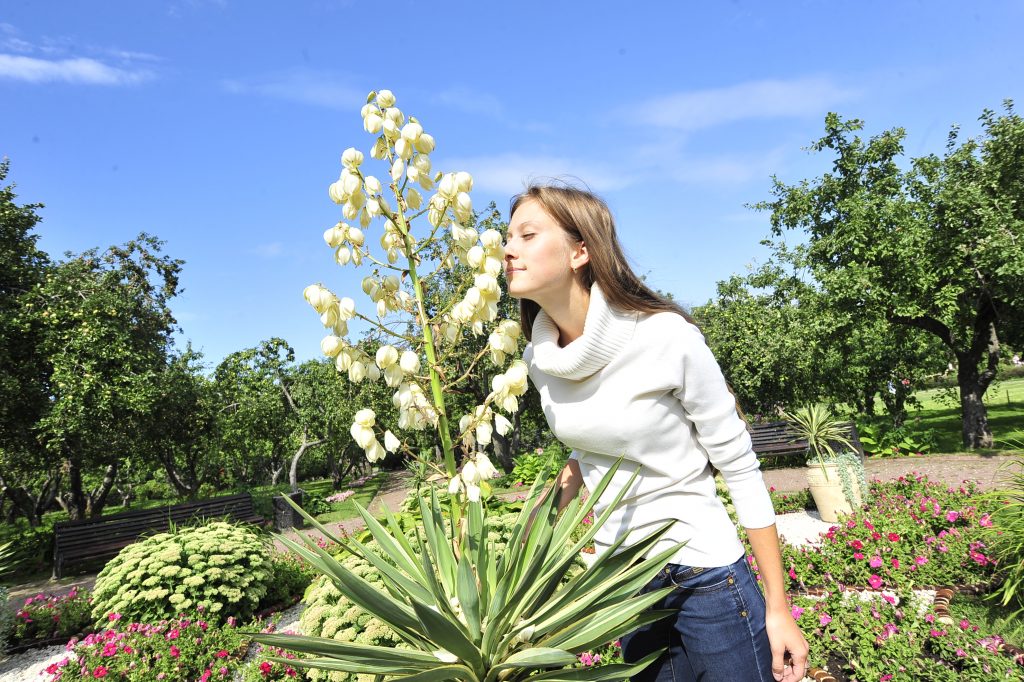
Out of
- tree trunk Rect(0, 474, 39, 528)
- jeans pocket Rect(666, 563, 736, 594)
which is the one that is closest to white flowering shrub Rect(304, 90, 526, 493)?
jeans pocket Rect(666, 563, 736, 594)

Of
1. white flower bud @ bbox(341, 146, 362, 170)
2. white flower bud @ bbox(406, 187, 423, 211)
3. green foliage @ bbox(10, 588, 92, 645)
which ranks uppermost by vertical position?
white flower bud @ bbox(341, 146, 362, 170)

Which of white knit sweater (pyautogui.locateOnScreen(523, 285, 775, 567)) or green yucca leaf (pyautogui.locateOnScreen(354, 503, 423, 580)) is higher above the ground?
white knit sweater (pyautogui.locateOnScreen(523, 285, 775, 567))

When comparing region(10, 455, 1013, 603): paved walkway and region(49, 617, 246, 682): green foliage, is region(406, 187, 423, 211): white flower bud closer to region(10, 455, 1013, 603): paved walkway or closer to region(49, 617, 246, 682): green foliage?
region(49, 617, 246, 682): green foliage

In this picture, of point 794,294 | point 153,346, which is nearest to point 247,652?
point 153,346

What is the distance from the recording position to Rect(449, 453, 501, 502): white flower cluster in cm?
133

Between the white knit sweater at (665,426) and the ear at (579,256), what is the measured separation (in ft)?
0.29

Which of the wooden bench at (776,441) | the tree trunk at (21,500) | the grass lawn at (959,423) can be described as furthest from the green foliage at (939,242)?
the tree trunk at (21,500)

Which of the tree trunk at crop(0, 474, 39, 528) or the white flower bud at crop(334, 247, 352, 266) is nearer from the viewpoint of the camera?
the white flower bud at crop(334, 247, 352, 266)

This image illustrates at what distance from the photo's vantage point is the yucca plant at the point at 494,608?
130 cm

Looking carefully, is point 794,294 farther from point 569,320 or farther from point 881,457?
point 569,320

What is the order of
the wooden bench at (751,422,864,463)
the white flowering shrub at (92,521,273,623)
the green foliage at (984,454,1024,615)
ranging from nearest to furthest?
the green foliage at (984,454,1024,615), the white flowering shrub at (92,521,273,623), the wooden bench at (751,422,864,463)

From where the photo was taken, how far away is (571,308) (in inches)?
61.1

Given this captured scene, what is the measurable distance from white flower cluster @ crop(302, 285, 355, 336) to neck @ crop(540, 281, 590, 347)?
0.50m

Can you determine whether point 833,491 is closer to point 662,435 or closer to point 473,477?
point 662,435
